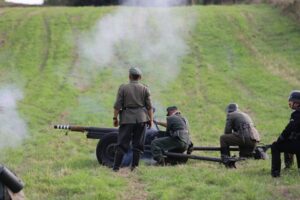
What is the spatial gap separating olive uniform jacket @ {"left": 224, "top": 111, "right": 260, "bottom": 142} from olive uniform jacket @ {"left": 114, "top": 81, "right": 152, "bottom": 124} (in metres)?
2.14

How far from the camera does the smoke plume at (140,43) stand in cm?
2869

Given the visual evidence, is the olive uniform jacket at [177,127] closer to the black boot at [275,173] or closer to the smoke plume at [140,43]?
the black boot at [275,173]

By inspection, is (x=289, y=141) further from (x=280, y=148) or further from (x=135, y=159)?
(x=135, y=159)

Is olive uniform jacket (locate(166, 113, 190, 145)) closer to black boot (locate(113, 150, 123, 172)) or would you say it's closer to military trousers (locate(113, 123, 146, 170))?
military trousers (locate(113, 123, 146, 170))

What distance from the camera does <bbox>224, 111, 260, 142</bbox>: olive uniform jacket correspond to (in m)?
11.7

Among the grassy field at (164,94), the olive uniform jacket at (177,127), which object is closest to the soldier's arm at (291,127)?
the grassy field at (164,94)

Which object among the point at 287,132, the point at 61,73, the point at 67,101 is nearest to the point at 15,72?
the point at 61,73

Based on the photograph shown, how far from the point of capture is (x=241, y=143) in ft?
38.7

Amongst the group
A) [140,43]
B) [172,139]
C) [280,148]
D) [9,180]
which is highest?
[140,43]

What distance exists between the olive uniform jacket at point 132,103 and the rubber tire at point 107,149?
1.26 m

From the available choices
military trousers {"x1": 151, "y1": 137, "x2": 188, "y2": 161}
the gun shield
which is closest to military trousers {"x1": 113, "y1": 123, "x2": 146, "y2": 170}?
military trousers {"x1": 151, "y1": 137, "x2": 188, "y2": 161}

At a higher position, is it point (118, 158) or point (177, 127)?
point (177, 127)

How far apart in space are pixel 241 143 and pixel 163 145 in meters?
1.55

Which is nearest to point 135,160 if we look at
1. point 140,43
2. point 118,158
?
point 118,158
